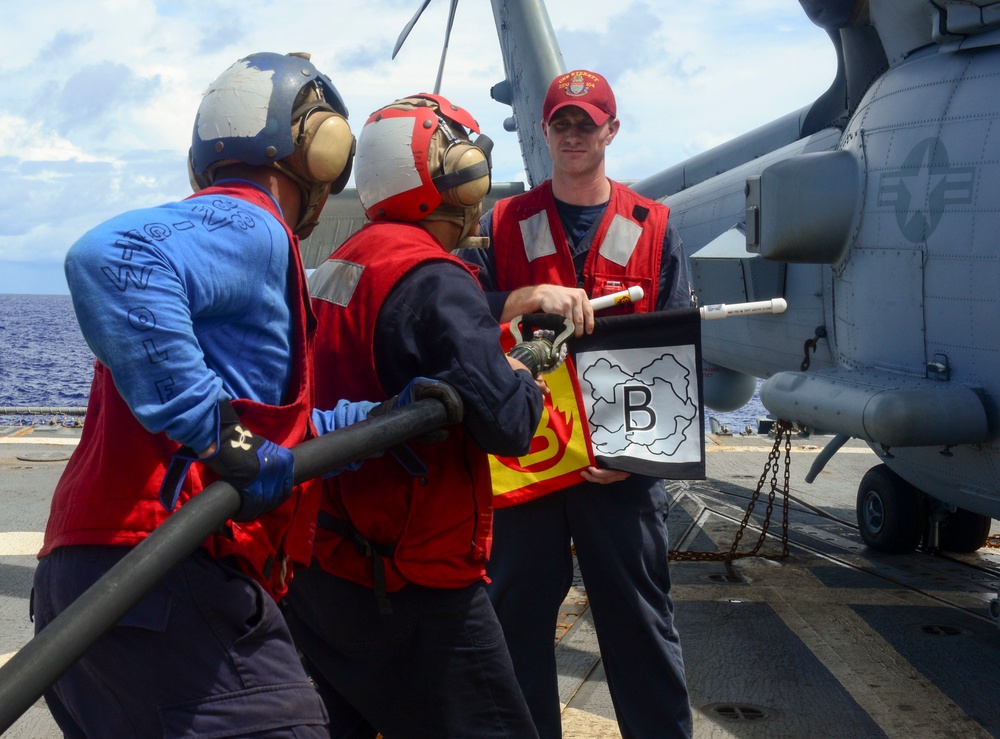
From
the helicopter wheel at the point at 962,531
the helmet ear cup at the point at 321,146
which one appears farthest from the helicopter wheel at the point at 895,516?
the helmet ear cup at the point at 321,146

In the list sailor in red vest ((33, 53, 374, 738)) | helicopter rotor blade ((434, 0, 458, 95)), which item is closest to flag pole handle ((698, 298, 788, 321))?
sailor in red vest ((33, 53, 374, 738))

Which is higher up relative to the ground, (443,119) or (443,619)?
(443,119)

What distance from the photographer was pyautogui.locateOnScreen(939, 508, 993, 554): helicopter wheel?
21.2 ft

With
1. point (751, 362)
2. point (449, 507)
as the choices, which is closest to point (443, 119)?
point (449, 507)

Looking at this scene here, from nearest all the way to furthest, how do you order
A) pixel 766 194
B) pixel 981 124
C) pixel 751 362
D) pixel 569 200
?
pixel 569 200 < pixel 981 124 < pixel 766 194 < pixel 751 362

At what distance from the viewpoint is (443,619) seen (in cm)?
221

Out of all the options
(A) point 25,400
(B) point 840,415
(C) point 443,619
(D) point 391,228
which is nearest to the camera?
(C) point 443,619

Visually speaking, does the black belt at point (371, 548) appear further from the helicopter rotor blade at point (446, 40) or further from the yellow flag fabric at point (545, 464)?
the helicopter rotor blade at point (446, 40)

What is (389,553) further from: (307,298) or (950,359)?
(950,359)

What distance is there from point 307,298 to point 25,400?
33650 millimetres

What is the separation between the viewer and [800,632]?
15.4 feet

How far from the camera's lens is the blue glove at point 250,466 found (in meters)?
1.50

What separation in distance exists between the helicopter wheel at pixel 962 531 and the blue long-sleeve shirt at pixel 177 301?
5.91 meters

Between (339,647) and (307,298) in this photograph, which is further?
(339,647)
